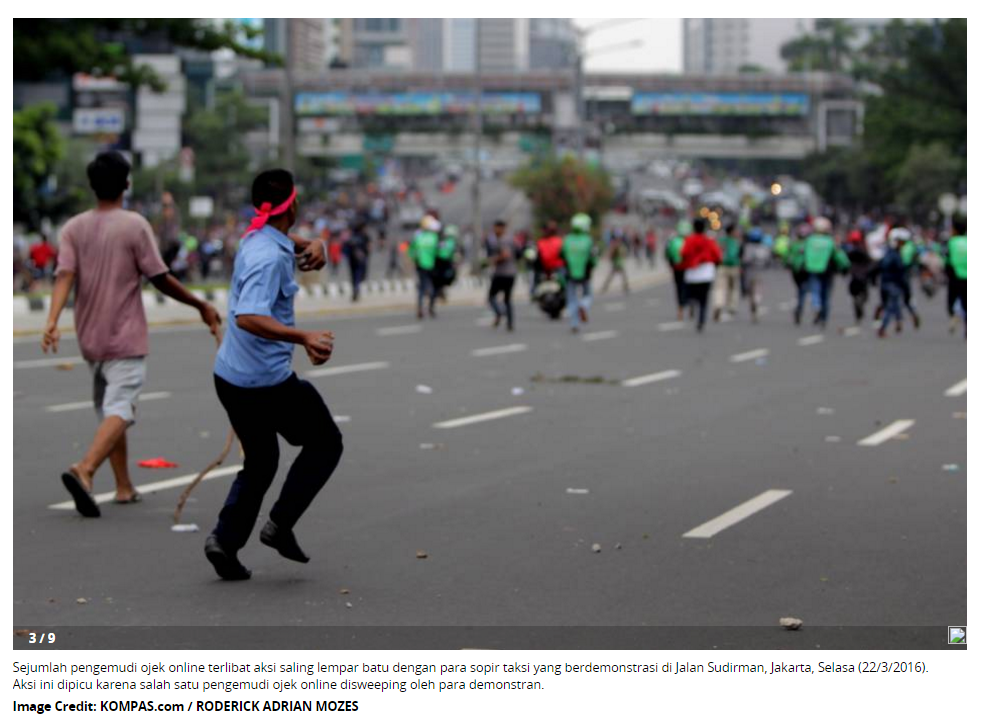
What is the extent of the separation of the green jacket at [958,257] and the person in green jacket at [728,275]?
5.64 metres

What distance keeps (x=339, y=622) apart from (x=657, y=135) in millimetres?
121806

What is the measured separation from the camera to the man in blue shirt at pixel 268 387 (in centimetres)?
729

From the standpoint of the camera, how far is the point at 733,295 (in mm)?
32375

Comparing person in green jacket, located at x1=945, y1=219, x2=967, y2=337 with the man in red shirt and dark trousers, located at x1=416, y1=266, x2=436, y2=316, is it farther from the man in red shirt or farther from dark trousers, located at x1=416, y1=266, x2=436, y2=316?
dark trousers, located at x1=416, y1=266, x2=436, y2=316

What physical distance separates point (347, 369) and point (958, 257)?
378 inches

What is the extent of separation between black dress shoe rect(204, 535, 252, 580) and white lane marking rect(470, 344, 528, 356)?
14.4 meters

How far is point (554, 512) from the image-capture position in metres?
9.81

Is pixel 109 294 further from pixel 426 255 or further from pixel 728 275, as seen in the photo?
pixel 728 275

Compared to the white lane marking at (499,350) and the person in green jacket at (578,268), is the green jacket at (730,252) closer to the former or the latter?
the person in green jacket at (578,268)

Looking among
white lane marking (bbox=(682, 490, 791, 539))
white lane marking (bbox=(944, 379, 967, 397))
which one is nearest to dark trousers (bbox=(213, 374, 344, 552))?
white lane marking (bbox=(682, 490, 791, 539))

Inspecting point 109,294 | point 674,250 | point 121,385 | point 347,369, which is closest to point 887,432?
point 121,385

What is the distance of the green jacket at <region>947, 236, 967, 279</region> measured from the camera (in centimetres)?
2533

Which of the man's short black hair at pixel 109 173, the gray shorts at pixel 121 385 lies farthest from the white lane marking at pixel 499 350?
the man's short black hair at pixel 109 173
